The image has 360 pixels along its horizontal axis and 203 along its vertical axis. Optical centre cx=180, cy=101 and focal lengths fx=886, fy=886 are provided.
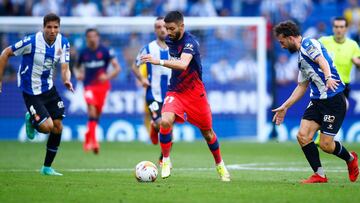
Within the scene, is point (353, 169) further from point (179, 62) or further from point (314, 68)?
point (179, 62)

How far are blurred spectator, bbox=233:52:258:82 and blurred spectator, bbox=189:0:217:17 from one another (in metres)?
2.85

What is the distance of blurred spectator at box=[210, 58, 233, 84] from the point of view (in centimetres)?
2502

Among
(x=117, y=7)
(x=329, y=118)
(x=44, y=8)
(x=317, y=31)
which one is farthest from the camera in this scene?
(x=117, y=7)

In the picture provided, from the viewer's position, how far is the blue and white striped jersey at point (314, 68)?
12.2m

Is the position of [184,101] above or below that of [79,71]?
above

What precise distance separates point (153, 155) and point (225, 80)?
21.1 ft

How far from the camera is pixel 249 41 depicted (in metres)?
25.5

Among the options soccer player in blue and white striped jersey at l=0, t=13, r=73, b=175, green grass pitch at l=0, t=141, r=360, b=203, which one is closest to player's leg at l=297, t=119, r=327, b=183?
green grass pitch at l=0, t=141, r=360, b=203

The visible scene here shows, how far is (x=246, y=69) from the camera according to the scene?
83.1 feet

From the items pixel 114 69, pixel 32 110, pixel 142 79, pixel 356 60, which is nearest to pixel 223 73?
pixel 114 69

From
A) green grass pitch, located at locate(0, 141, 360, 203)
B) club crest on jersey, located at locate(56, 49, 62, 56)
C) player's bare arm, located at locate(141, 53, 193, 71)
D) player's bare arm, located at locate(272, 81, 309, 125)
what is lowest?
→ green grass pitch, located at locate(0, 141, 360, 203)

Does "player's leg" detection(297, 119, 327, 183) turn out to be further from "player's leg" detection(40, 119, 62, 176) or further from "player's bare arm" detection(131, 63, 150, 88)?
"player's bare arm" detection(131, 63, 150, 88)

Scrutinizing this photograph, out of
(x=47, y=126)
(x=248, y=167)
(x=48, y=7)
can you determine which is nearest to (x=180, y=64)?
(x=47, y=126)

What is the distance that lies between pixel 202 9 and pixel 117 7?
2.72 meters
